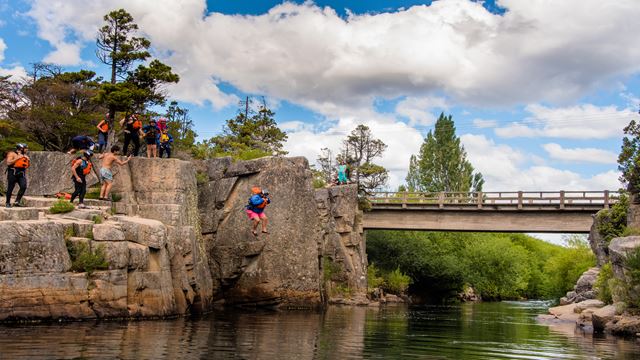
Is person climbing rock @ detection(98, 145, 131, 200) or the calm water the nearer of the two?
the calm water

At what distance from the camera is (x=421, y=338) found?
21.7 metres

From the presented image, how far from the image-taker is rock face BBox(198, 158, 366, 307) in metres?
31.8

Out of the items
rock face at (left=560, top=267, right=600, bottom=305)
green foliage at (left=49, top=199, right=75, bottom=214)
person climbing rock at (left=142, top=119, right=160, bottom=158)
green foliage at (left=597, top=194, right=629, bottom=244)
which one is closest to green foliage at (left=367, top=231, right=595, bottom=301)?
rock face at (left=560, top=267, right=600, bottom=305)

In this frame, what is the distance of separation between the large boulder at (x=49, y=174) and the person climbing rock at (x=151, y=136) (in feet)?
10.8

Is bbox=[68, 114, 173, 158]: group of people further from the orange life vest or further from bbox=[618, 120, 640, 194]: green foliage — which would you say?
bbox=[618, 120, 640, 194]: green foliage

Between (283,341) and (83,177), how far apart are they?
10.9 meters

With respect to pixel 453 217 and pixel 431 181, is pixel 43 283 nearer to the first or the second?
pixel 453 217

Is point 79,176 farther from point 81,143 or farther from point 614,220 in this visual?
point 614,220

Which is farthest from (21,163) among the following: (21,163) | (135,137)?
(135,137)

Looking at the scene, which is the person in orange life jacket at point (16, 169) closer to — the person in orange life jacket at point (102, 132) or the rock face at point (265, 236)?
the person in orange life jacket at point (102, 132)

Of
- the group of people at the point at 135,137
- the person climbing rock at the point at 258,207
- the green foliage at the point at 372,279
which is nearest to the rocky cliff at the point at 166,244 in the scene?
the group of people at the point at 135,137

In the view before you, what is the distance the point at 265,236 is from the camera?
32.0 metres

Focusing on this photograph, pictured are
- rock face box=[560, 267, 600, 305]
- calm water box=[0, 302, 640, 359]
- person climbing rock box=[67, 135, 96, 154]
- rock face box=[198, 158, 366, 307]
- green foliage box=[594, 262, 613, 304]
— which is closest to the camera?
calm water box=[0, 302, 640, 359]

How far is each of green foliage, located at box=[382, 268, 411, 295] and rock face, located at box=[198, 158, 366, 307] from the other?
2454cm
